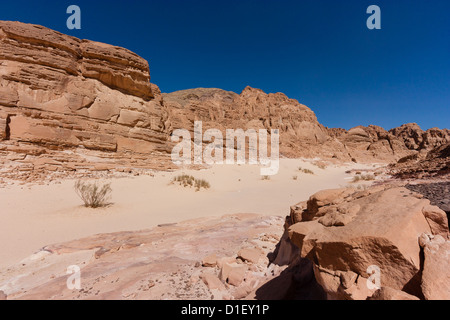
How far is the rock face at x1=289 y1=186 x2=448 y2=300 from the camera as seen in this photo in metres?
1.25

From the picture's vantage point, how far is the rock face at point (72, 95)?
11406 millimetres

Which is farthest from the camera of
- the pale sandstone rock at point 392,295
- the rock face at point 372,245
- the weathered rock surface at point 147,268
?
the weathered rock surface at point 147,268

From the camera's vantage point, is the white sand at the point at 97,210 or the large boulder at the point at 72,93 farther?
the large boulder at the point at 72,93

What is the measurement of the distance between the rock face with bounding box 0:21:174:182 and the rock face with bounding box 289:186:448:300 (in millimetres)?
14372

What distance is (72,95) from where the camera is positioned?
42.7 feet

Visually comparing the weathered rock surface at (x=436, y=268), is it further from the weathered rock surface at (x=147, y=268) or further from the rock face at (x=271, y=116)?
the rock face at (x=271, y=116)

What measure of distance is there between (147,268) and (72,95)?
14.5 metres

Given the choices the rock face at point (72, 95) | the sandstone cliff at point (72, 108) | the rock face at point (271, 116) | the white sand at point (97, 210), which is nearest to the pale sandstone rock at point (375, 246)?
the white sand at point (97, 210)

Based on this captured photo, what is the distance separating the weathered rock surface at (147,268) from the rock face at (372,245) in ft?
3.19

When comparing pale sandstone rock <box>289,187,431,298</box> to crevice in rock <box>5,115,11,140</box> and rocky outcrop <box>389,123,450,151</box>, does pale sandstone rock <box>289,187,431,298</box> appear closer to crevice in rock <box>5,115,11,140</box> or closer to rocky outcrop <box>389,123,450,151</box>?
crevice in rock <box>5,115,11,140</box>

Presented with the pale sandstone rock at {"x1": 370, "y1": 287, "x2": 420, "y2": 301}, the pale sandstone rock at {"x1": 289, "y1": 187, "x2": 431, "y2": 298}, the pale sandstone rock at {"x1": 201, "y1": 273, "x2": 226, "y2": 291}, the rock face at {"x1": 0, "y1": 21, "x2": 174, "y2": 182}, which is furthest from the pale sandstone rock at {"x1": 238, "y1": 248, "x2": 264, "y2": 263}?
the rock face at {"x1": 0, "y1": 21, "x2": 174, "y2": 182}

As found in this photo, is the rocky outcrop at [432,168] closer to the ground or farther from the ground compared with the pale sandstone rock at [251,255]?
farther from the ground
